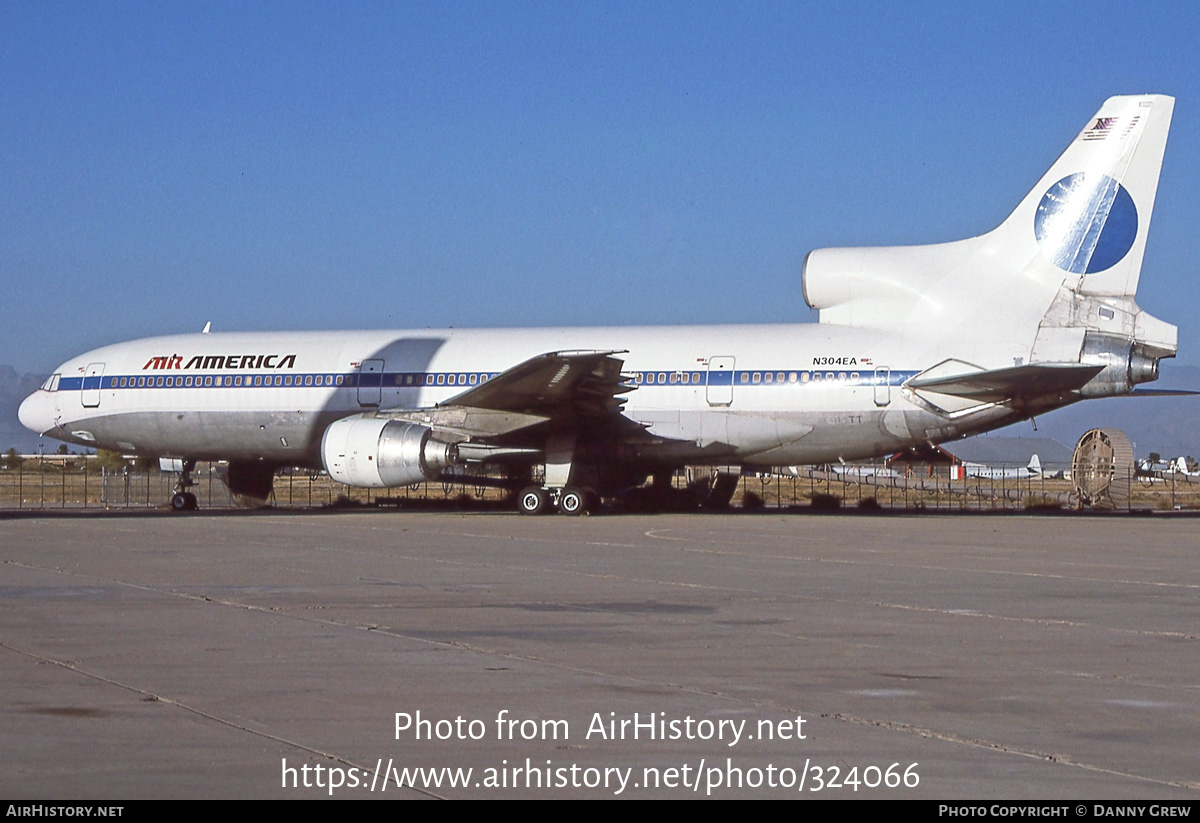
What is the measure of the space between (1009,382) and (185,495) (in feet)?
60.2

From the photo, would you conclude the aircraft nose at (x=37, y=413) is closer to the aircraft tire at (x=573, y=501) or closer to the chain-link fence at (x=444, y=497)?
the chain-link fence at (x=444, y=497)

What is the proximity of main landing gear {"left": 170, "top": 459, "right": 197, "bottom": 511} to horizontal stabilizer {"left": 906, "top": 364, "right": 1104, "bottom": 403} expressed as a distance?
16415 millimetres

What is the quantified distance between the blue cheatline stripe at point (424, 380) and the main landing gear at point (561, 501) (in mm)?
2409

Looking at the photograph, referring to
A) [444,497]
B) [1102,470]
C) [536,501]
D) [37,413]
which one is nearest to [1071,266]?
[536,501]

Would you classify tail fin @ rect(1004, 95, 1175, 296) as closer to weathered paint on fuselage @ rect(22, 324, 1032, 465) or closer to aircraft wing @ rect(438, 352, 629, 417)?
weathered paint on fuselage @ rect(22, 324, 1032, 465)

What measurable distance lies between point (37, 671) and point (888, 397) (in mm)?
19732

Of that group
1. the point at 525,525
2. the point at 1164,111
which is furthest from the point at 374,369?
the point at 1164,111

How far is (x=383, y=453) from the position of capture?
24.8m

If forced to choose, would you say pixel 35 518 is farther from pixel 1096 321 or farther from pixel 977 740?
pixel 977 740

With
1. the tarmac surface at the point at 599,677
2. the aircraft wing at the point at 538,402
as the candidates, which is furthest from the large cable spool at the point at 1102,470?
the tarmac surface at the point at 599,677

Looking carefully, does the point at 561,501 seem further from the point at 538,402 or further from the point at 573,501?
the point at 538,402

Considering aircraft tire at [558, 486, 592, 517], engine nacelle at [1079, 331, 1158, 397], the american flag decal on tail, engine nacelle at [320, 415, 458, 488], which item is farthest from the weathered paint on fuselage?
the american flag decal on tail

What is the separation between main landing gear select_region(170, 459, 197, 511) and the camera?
3073 centimetres

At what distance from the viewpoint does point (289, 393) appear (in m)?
29.0
